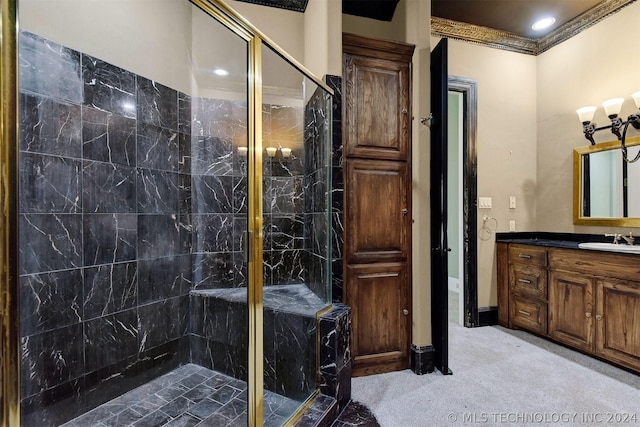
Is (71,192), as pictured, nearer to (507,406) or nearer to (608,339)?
(507,406)

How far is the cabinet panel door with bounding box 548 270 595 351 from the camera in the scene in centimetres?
234

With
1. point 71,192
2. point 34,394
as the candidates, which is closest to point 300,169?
point 71,192

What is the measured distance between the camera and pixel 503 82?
10.2 ft

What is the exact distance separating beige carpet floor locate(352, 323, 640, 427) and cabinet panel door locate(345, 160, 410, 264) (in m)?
0.83

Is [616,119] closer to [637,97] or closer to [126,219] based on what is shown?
[637,97]

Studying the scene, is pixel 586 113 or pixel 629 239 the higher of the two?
pixel 586 113

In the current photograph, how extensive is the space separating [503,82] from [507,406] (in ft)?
9.51

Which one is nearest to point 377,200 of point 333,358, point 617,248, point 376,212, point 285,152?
point 376,212

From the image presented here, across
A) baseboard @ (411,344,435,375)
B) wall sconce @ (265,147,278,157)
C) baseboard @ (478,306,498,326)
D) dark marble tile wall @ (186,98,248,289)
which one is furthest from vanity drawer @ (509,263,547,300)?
dark marble tile wall @ (186,98,248,289)

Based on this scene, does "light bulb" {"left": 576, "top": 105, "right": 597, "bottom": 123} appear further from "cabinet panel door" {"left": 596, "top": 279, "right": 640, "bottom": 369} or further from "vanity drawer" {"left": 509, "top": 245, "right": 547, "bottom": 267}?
"cabinet panel door" {"left": 596, "top": 279, "right": 640, "bottom": 369}

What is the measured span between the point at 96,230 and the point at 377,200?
1741 millimetres

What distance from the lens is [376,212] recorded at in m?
2.14

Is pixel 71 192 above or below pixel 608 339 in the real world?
above

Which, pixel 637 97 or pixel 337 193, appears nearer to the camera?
pixel 337 193
